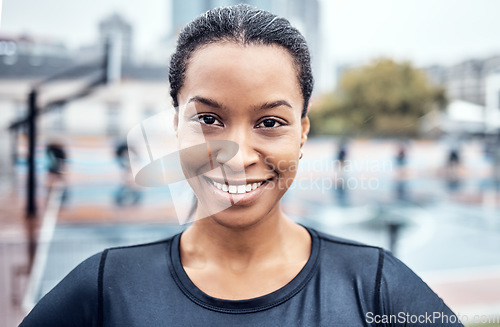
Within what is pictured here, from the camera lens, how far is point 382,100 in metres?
9.18

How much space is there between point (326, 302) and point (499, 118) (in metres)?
6.72

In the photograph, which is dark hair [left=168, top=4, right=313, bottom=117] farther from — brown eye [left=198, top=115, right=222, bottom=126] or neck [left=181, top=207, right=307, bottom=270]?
neck [left=181, top=207, right=307, bottom=270]

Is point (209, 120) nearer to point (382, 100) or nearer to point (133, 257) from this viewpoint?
point (133, 257)

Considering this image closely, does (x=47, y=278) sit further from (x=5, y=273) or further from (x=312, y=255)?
(x=312, y=255)

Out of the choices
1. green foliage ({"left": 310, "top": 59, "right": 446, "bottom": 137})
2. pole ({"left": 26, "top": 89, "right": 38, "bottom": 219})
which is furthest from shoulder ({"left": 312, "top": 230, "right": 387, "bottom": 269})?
green foliage ({"left": 310, "top": 59, "right": 446, "bottom": 137})

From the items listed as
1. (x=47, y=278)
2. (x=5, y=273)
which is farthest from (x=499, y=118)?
Result: (x=5, y=273)

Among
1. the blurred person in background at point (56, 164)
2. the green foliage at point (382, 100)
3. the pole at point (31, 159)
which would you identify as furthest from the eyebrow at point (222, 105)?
the green foliage at point (382, 100)

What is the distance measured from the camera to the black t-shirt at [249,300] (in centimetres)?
93

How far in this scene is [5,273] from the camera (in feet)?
15.9

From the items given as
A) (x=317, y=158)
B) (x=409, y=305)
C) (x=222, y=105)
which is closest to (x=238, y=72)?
(x=222, y=105)

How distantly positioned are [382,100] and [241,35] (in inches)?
348

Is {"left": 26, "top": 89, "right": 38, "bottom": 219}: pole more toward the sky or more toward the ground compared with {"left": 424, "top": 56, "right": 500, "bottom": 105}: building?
more toward the ground

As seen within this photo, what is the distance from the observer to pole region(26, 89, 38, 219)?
518 centimetres

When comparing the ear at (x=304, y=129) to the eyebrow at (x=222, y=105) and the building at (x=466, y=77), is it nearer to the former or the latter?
the eyebrow at (x=222, y=105)
